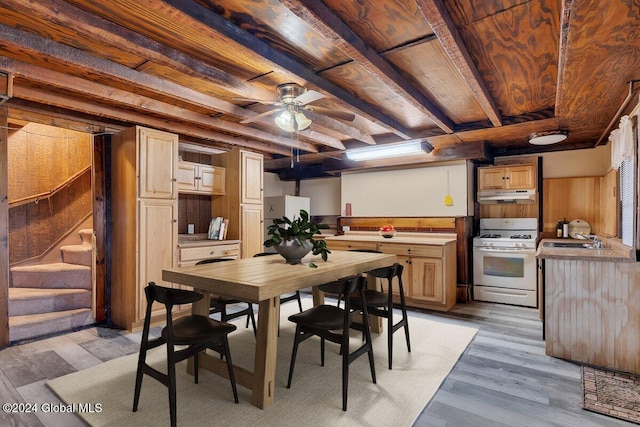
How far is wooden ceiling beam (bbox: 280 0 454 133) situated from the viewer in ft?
5.31

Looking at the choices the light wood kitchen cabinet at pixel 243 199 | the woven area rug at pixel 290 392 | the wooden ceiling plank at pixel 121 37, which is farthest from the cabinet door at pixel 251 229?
the wooden ceiling plank at pixel 121 37

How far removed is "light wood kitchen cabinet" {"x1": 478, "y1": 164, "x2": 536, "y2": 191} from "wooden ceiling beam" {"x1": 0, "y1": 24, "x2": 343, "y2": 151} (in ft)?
11.5

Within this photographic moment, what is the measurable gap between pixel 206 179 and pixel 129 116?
135 centimetres

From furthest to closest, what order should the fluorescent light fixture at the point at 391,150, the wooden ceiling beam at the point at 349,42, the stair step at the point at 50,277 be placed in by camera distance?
the fluorescent light fixture at the point at 391,150 → the stair step at the point at 50,277 → the wooden ceiling beam at the point at 349,42

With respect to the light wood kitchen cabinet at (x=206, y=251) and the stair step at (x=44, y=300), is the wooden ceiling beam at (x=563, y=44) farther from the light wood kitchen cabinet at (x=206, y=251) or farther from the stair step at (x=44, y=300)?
the stair step at (x=44, y=300)

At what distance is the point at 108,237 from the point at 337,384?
3.14m

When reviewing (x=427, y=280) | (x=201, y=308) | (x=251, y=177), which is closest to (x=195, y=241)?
(x=251, y=177)

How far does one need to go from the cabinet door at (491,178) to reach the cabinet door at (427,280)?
1483 mm

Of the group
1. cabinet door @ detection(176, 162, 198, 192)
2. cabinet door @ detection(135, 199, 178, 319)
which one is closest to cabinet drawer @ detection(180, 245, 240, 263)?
cabinet door @ detection(135, 199, 178, 319)

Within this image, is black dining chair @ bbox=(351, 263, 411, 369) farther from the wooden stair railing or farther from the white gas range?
the wooden stair railing

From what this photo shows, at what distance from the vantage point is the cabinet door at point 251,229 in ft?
15.7

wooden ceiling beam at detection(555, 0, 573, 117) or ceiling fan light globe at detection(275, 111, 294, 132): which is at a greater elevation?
wooden ceiling beam at detection(555, 0, 573, 117)

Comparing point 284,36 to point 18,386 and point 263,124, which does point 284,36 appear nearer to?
point 263,124

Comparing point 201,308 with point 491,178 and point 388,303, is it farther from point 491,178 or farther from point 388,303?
point 491,178
